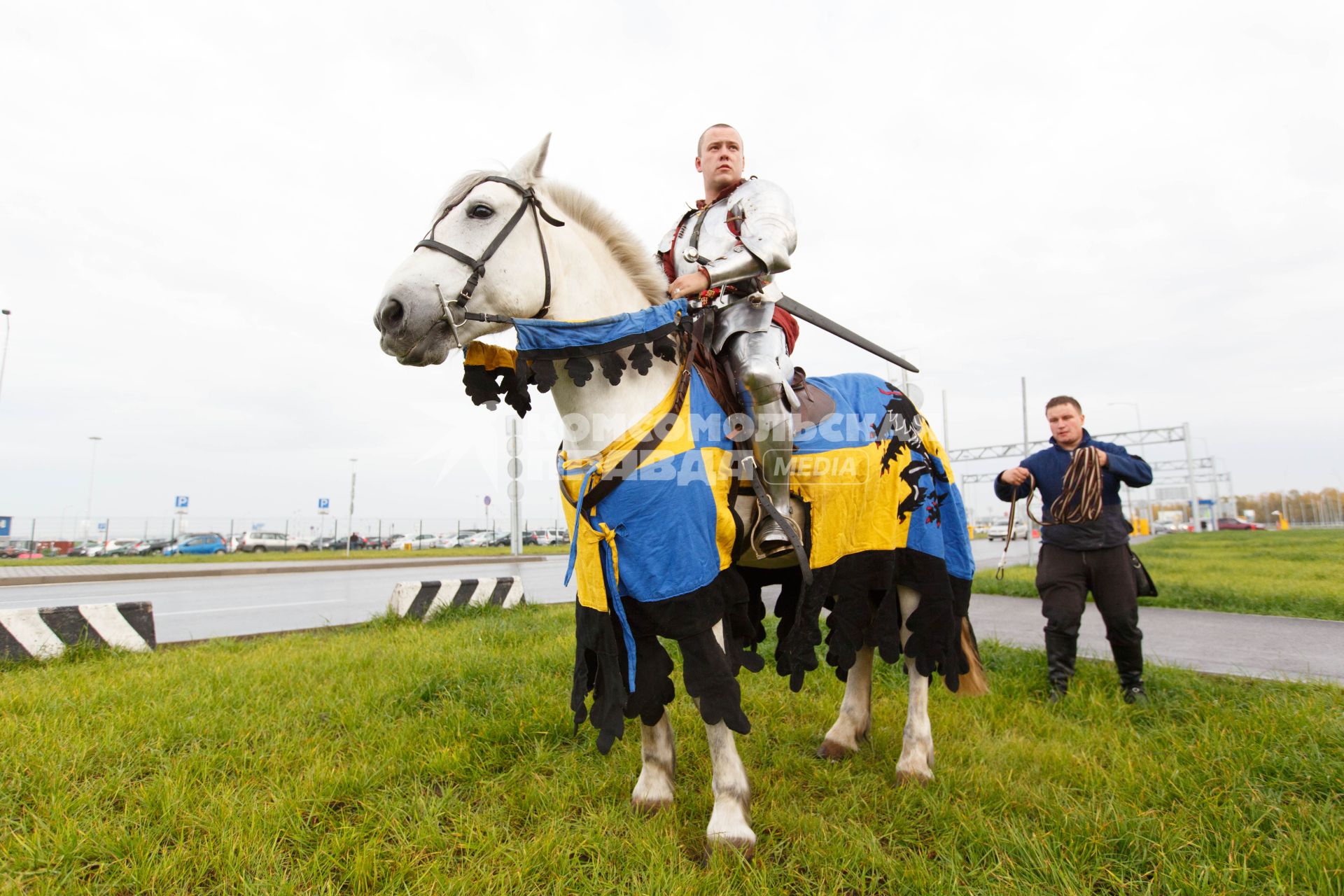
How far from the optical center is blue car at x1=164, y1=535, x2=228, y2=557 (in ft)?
115

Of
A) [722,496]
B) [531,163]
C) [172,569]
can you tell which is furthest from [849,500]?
[172,569]

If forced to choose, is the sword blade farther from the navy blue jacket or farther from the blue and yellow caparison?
the navy blue jacket

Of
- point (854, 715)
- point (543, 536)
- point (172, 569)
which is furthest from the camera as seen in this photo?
point (543, 536)

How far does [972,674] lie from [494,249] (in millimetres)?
3884

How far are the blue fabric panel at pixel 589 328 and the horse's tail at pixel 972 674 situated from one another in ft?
9.63

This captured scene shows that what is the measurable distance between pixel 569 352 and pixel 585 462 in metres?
0.43

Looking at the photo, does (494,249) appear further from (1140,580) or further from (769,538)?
(1140,580)

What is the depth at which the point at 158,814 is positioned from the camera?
8.96ft

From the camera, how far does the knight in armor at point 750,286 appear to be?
8.71ft

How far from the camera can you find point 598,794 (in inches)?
121

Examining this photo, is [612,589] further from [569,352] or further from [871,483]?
[871,483]

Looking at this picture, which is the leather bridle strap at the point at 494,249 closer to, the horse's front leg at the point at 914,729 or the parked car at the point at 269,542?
the horse's front leg at the point at 914,729

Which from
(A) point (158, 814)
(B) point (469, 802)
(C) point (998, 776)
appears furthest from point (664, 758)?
(A) point (158, 814)

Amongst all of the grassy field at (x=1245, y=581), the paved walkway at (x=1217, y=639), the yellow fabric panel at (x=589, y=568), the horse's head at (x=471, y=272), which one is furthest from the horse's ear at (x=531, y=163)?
the grassy field at (x=1245, y=581)
